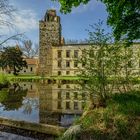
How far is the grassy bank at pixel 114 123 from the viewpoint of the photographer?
24.8 ft

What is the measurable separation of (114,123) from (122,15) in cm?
564

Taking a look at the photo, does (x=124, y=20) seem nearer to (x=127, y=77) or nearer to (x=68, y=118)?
(x=127, y=77)

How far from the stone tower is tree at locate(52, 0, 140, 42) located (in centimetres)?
6337

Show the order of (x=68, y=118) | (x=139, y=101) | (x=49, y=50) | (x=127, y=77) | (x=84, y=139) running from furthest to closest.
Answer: (x=49, y=50)
(x=68, y=118)
(x=127, y=77)
(x=139, y=101)
(x=84, y=139)

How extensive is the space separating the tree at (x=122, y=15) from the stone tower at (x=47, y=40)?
6337 cm

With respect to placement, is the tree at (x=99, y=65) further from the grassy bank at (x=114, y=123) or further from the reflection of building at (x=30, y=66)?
the reflection of building at (x=30, y=66)

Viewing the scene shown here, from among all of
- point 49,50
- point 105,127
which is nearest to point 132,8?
point 105,127

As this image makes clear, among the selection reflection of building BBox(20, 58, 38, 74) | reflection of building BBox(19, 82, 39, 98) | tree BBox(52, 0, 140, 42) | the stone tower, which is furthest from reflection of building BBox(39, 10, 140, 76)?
tree BBox(52, 0, 140, 42)

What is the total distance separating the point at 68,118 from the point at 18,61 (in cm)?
6709

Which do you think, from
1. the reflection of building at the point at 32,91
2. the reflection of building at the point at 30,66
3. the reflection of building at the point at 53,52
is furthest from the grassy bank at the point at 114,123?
the reflection of building at the point at 30,66

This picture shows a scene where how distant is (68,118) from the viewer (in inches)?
579

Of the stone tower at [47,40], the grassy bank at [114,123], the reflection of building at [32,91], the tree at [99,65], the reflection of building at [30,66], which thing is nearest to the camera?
the grassy bank at [114,123]

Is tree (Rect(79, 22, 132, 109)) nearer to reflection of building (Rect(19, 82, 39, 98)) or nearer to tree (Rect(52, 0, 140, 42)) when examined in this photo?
tree (Rect(52, 0, 140, 42))

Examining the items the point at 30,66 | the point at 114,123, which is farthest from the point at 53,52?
the point at 114,123
